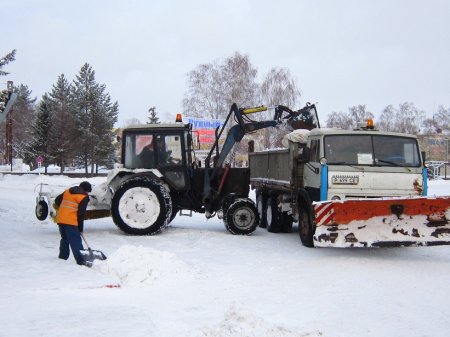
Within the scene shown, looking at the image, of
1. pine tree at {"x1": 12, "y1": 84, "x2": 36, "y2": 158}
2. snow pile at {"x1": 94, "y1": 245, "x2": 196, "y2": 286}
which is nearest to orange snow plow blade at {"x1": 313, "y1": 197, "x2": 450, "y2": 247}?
snow pile at {"x1": 94, "y1": 245, "x2": 196, "y2": 286}

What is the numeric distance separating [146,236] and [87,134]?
1785 inches

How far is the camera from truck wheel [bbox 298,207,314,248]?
35.3ft

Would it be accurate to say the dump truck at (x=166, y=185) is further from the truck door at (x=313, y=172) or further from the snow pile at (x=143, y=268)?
the snow pile at (x=143, y=268)

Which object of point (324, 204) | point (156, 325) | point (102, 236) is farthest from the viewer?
point (102, 236)

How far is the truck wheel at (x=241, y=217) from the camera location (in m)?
12.7

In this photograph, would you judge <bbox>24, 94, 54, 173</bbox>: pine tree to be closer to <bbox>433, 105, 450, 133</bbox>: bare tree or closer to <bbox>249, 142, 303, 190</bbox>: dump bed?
<bbox>249, 142, 303, 190</bbox>: dump bed

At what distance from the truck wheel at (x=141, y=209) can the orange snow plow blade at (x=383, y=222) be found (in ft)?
13.5

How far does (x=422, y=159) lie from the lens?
10.8m

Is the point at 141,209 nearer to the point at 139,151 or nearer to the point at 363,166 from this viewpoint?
the point at 139,151

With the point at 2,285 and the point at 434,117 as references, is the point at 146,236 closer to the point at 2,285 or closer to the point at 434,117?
the point at 2,285

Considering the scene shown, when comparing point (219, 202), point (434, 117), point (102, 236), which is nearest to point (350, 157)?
point (219, 202)

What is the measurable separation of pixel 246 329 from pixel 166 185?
26.2 ft

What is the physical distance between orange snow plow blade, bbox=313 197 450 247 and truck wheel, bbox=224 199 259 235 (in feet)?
10.7

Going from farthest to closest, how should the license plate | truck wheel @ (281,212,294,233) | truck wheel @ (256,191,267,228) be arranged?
truck wheel @ (256,191,267,228) < truck wheel @ (281,212,294,233) < the license plate
